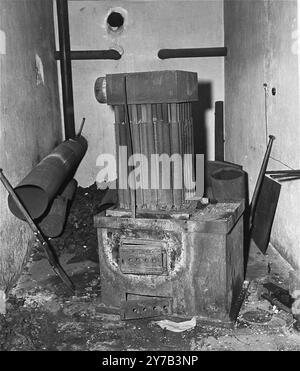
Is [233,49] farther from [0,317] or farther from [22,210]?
[0,317]

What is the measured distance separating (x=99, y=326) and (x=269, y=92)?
10.3ft

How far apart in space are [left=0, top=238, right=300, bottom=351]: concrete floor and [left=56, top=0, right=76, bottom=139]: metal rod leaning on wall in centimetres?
324

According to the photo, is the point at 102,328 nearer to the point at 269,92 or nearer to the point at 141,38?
the point at 269,92

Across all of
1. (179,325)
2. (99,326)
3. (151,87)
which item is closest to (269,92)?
(151,87)

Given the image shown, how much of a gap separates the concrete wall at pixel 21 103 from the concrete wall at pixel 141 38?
72 centimetres

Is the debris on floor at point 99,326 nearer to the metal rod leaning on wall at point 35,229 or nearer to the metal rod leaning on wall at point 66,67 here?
the metal rod leaning on wall at point 35,229

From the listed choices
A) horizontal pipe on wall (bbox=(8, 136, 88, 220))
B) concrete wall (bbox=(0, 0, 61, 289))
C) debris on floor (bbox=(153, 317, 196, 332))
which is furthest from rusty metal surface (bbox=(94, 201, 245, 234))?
concrete wall (bbox=(0, 0, 61, 289))

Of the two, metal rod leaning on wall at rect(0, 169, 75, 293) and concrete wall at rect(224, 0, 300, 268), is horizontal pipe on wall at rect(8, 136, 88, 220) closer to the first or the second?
metal rod leaning on wall at rect(0, 169, 75, 293)

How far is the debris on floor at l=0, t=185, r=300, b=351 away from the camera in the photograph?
349cm

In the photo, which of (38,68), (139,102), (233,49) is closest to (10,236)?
(139,102)

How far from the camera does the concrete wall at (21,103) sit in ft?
15.1

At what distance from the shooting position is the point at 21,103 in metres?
5.29

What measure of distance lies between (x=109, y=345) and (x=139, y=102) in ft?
6.20

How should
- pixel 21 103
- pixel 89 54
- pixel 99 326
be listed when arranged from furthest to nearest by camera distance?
pixel 89 54
pixel 21 103
pixel 99 326
